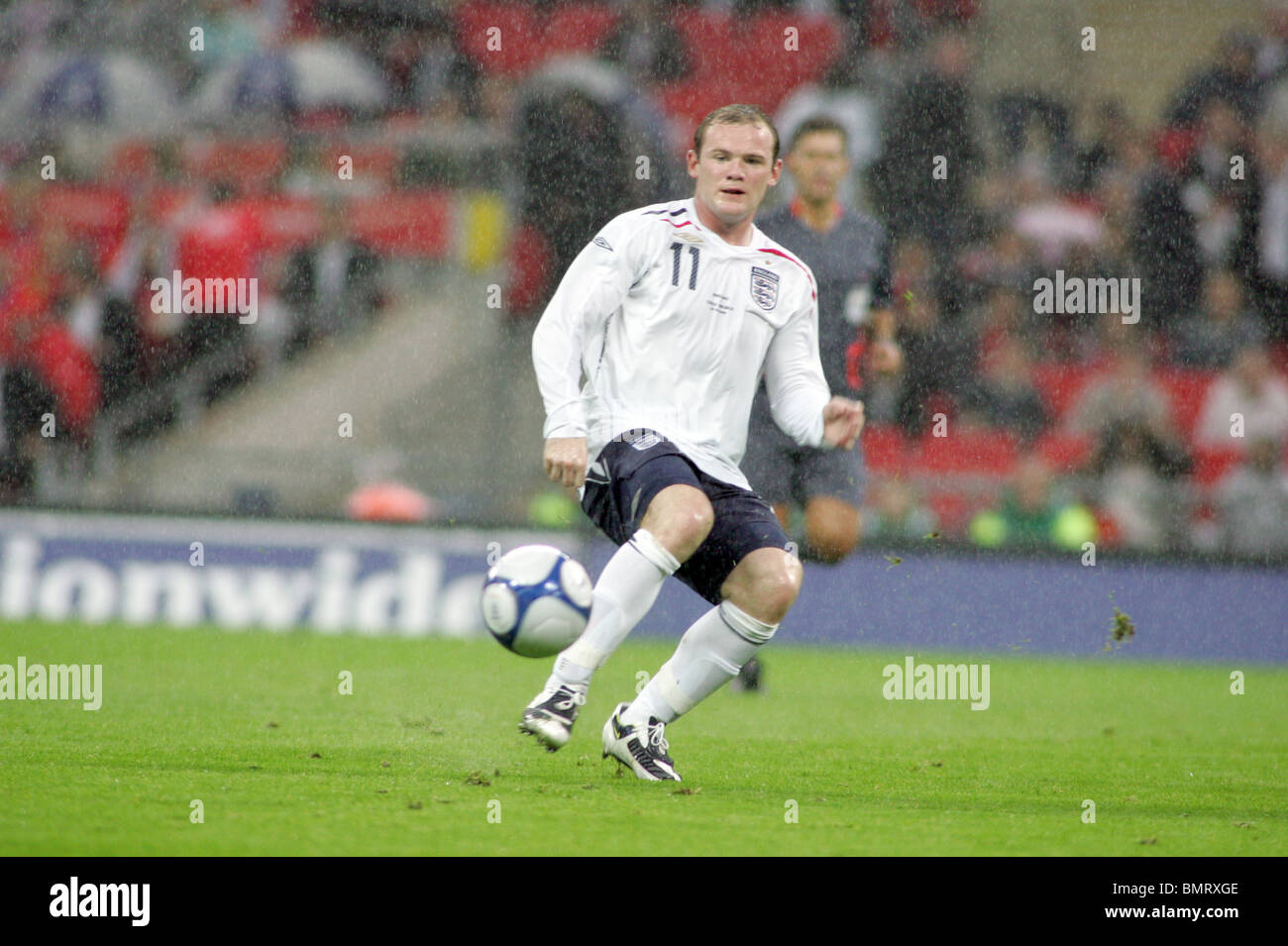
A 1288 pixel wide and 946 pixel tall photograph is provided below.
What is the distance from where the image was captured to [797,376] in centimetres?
564

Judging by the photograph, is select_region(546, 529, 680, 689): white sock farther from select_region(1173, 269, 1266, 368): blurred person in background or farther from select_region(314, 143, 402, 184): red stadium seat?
select_region(314, 143, 402, 184): red stadium seat

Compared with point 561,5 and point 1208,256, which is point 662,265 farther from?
point 561,5

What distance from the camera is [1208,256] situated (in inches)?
531

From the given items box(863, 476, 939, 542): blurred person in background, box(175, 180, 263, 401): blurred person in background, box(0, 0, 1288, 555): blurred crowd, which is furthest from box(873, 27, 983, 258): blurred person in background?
box(175, 180, 263, 401): blurred person in background

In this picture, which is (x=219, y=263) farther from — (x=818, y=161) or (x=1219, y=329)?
(x=1219, y=329)

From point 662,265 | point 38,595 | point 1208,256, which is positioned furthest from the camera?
point 1208,256

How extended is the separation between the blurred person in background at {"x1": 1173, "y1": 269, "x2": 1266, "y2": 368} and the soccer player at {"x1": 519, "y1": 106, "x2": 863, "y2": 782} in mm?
8499

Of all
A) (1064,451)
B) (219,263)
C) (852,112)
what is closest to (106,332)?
(219,263)

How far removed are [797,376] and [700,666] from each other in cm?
101

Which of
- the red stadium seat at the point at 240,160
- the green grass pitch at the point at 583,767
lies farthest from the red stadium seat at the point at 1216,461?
the red stadium seat at the point at 240,160

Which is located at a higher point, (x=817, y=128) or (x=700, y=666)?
(x=817, y=128)

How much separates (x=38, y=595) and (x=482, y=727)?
207 inches

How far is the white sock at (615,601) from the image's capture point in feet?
16.7
